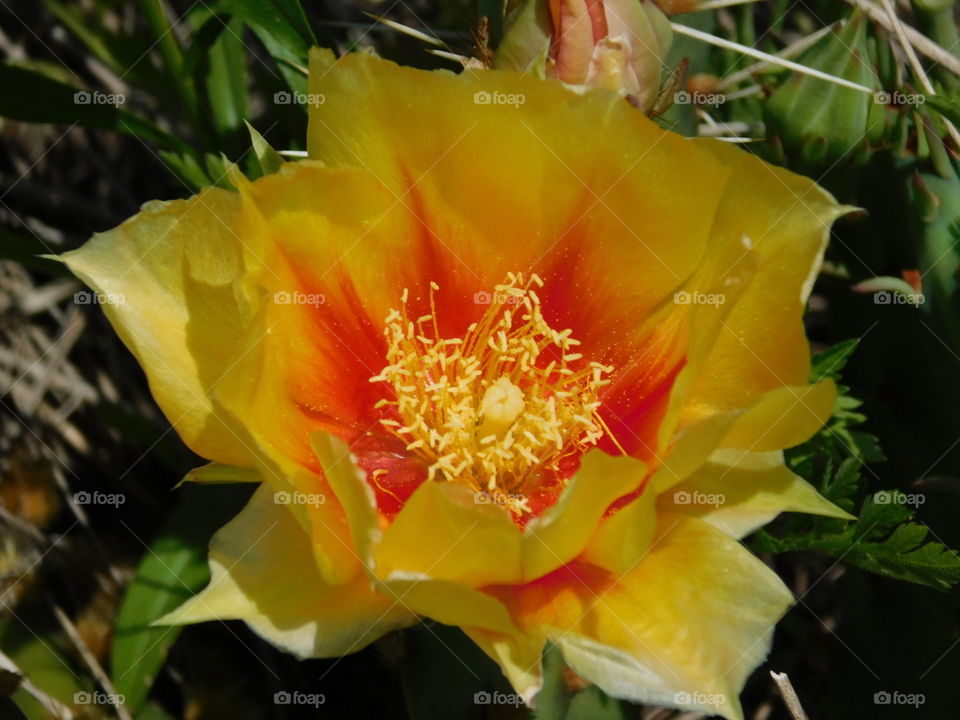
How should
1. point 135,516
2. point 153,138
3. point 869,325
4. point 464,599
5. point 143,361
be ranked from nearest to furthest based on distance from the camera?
point 464,599 < point 143,361 < point 869,325 < point 153,138 < point 135,516

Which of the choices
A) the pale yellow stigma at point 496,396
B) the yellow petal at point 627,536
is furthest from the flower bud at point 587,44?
the yellow petal at point 627,536

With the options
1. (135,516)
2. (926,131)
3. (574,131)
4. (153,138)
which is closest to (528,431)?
(574,131)

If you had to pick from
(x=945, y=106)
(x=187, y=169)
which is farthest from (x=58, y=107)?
(x=945, y=106)

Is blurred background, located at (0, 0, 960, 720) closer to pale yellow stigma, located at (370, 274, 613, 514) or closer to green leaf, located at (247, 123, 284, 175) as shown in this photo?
green leaf, located at (247, 123, 284, 175)

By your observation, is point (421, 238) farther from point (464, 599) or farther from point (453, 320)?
point (464, 599)

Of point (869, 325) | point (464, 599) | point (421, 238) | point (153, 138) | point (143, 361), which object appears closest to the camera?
point (464, 599)

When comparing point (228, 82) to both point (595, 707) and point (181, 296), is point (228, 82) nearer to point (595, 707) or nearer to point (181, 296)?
point (181, 296)
